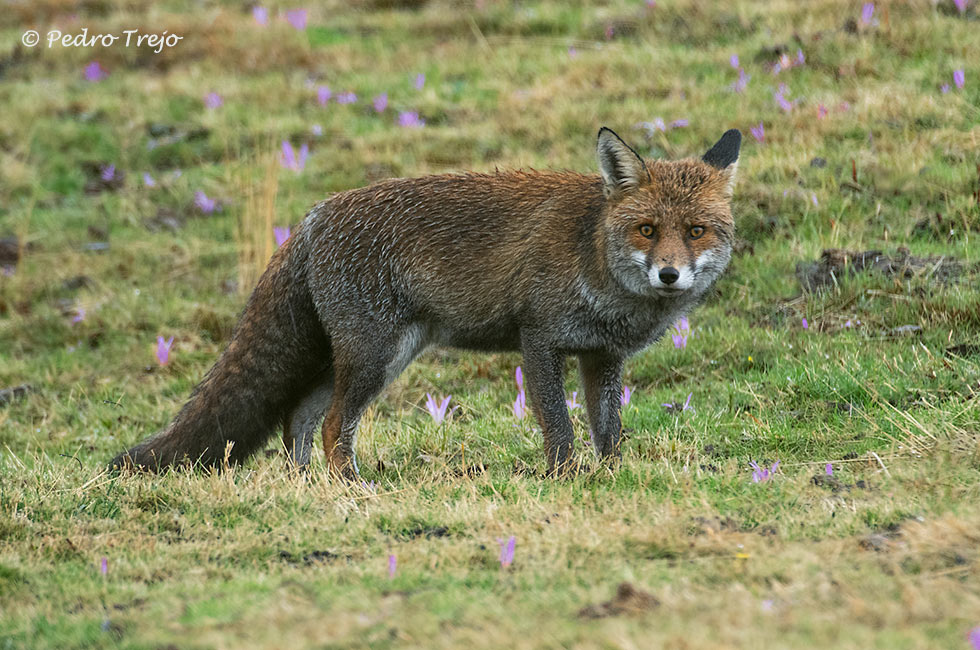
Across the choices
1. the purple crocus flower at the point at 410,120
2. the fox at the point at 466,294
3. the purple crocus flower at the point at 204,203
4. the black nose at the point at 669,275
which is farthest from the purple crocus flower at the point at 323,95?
the black nose at the point at 669,275

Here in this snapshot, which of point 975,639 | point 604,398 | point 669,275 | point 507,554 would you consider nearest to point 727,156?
point 669,275

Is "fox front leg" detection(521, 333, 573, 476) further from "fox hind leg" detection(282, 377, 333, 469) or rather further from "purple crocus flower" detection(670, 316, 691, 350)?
"purple crocus flower" detection(670, 316, 691, 350)

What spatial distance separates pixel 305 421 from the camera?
7258mm

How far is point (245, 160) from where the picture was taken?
12273 millimetres

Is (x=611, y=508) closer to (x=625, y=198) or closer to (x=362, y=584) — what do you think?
(x=362, y=584)

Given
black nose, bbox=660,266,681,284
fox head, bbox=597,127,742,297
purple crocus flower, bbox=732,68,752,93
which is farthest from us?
purple crocus flower, bbox=732,68,752,93

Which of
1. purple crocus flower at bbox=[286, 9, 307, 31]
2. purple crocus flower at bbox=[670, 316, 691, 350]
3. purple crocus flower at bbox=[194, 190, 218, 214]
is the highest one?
purple crocus flower at bbox=[286, 9, 307, 31]

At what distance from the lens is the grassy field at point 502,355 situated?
4266 mm

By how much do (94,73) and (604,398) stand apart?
11.4 m

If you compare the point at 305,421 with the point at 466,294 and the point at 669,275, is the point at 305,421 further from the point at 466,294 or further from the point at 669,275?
the point at 669,275

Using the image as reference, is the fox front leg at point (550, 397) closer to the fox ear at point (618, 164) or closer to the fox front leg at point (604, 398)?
the fox front leg at point (604, 398)

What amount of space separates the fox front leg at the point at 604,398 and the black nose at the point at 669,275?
0.89 meters

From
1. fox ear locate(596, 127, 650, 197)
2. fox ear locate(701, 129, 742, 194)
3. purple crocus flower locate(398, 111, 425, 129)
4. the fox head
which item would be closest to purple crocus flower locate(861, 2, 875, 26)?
purple crocus flower locate(398, 111, 425, 129)

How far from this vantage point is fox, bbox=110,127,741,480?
251 inches
